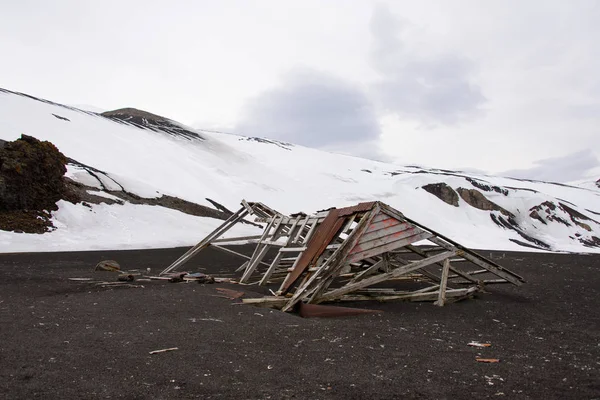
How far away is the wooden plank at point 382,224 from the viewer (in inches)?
366

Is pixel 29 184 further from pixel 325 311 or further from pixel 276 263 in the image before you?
pixel 325 311

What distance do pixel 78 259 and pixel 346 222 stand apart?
37.7 ft

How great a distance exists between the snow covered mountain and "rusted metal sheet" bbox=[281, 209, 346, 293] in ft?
44.2

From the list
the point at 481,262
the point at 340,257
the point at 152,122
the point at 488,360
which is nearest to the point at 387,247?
the point at 340,257

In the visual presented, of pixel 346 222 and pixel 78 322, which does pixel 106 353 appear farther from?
pixel 346 222

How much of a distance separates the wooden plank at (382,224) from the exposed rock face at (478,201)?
148ft

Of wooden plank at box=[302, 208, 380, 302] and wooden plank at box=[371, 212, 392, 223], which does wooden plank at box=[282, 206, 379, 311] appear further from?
wooden plank at box=[371, 212, 392, 223]

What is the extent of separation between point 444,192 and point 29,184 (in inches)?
1754

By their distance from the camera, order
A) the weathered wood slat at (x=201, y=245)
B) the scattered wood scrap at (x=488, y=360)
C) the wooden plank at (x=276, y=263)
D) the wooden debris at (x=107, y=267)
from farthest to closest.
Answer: the weathered wood slat at (x=201, y=245)
the wooden debris at (x=107, y=267)
the wooden plank at (x=276, y=263)
the scattered wood scrap at (x=488, y=360)

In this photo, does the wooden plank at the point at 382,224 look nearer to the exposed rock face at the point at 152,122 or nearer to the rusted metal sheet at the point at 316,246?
the rusted metal sheet at the point at 316,246

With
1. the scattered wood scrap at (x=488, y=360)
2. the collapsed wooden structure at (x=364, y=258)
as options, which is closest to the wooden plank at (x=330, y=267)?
the collapsed wooden structure at (x=364, y=258)

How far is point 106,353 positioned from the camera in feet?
17.6

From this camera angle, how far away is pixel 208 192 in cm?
3859

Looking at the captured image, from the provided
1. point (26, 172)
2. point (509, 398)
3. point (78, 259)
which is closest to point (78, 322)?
point (509, 398)
